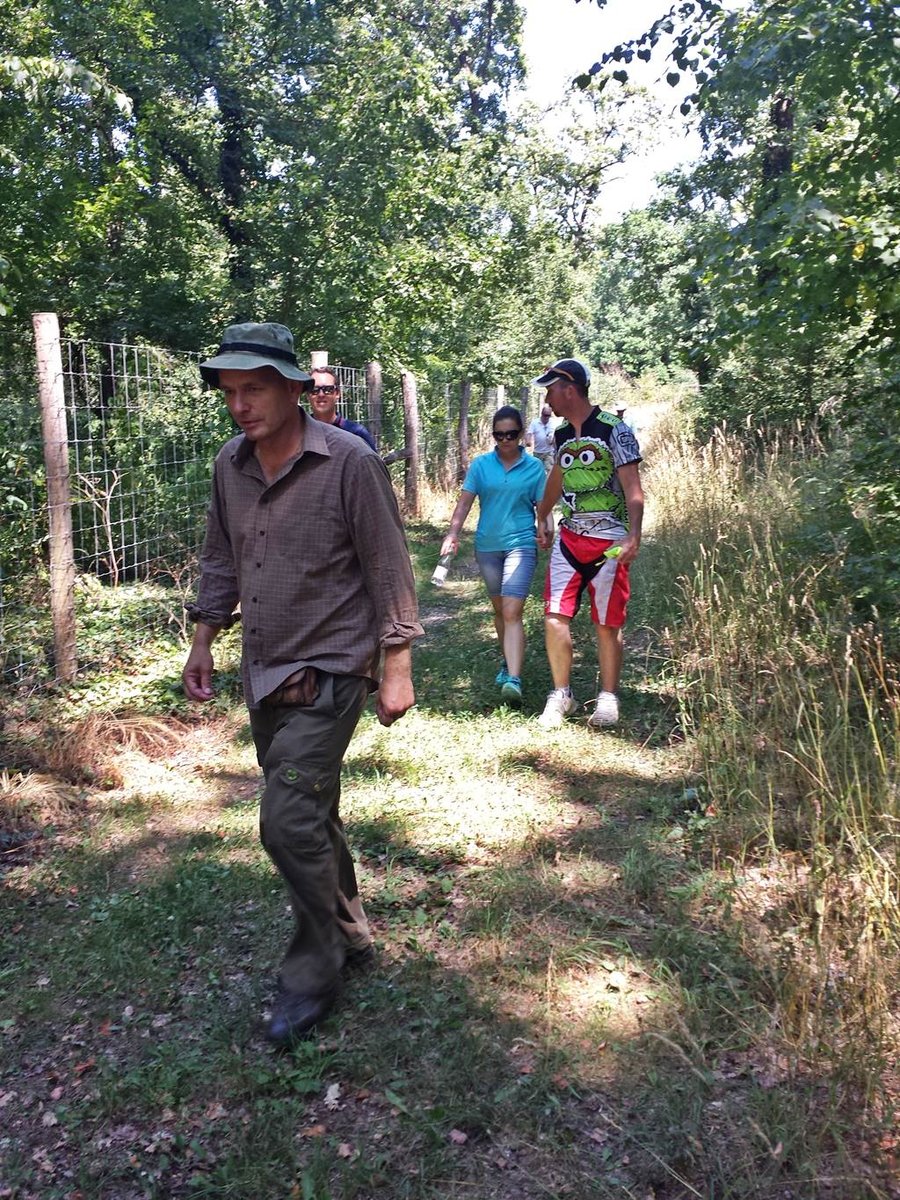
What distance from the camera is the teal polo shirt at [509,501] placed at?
6.55m

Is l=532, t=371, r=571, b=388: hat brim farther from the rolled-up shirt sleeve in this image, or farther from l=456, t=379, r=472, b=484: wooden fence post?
l=456, t=379, r=472, b=484: wooden fence post

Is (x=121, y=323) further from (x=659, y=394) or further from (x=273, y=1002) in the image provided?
Result: (x=659, y=394)

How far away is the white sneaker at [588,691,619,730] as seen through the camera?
5.79 m

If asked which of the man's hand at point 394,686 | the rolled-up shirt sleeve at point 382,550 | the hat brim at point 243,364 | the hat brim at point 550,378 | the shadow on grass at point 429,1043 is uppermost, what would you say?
the hat brim at point 550,378

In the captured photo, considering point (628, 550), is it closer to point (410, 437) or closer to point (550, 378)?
point (550, 378)

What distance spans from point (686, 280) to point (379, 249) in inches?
307

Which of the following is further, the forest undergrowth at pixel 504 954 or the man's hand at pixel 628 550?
the man's hand at pixel 628 550

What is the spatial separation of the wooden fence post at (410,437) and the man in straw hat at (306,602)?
36.0 ft

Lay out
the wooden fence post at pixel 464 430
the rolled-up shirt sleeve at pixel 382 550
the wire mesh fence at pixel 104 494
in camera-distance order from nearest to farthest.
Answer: the rolled-up shirt sleeve at pixel 382 550, the wire mesh fence at pixel 104 494, the wooden fence post at pixel 464 430

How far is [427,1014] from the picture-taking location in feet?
10.5

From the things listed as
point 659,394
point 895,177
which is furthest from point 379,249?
point 659,394

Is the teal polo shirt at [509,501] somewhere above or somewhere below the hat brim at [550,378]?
below

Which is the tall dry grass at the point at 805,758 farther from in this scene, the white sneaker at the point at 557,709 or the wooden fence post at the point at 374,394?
the wooden fence post at the point at 374,394

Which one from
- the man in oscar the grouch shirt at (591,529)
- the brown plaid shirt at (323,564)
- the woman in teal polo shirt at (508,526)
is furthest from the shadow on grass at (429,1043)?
the woman in teal polo shirt at (508,526)
